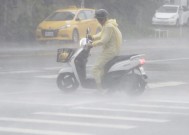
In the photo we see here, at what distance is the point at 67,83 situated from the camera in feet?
50.5

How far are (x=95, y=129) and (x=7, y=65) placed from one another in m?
13.7

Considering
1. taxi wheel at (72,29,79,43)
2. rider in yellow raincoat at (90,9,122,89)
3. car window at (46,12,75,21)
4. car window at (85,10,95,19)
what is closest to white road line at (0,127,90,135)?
rider in yellow raincoat at (90,9,122,89)

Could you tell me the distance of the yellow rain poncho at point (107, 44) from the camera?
48.1 feet

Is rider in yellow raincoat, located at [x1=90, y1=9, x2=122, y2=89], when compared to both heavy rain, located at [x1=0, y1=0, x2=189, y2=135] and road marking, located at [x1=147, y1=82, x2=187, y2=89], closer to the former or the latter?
heavy rain, located at [x1=0, y1=0, x2=189, y2=135]

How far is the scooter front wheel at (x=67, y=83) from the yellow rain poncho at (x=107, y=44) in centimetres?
75

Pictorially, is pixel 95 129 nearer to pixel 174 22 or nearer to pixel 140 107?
pixel 140 107

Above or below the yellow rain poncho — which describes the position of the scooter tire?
below

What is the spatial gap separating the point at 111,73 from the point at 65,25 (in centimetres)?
1998

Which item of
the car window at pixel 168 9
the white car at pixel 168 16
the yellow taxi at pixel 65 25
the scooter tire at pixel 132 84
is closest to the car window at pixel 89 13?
the yellow taxi at pixel 65 25

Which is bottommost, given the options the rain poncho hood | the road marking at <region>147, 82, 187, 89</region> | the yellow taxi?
the yellow taxi

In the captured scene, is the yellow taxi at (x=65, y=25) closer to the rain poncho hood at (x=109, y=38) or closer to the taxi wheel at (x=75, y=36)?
the taxi wheel at (x=75, y=36)

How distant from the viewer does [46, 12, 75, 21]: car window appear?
3531 cm

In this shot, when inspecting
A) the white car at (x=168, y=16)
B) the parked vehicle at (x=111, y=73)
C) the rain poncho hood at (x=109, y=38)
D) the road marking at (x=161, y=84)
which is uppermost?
the rain poncho hood at (x=109, y=38)

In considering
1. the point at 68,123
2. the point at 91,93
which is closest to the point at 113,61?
the point at 91,93
